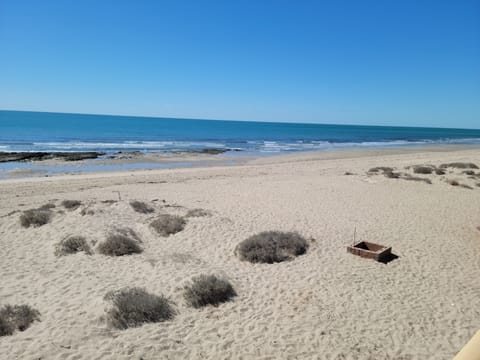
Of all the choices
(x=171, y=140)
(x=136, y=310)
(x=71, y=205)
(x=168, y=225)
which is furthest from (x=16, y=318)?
(x=171, y=140)

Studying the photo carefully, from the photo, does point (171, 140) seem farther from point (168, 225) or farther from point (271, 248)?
point (271, 248)

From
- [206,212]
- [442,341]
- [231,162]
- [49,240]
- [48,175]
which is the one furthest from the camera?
[231,162]

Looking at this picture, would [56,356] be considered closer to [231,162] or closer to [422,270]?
[422,270]

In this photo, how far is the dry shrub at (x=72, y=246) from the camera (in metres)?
8.84

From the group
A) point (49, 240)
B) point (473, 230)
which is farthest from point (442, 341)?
point (49, 240)

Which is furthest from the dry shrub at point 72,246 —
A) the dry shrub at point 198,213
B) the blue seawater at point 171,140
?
the blue seawater at point 171,140

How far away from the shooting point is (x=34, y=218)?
35.7ft

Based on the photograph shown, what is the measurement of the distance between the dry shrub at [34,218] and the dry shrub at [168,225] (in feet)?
10.8

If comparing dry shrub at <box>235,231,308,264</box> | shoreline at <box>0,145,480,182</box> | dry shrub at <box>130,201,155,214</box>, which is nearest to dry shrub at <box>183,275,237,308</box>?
dry shrub at <box>235,231,308,264</box>

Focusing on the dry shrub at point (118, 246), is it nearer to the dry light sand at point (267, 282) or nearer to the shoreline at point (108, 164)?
the dry light sand at point (267, 282)

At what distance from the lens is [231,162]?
109ft

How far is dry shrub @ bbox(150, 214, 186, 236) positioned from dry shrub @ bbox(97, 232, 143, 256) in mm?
1080

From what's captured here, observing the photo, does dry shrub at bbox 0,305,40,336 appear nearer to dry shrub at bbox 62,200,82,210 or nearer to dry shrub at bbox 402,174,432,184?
dry shrub at bbox 62,200,82,210

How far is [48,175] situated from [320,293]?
2192 cm
